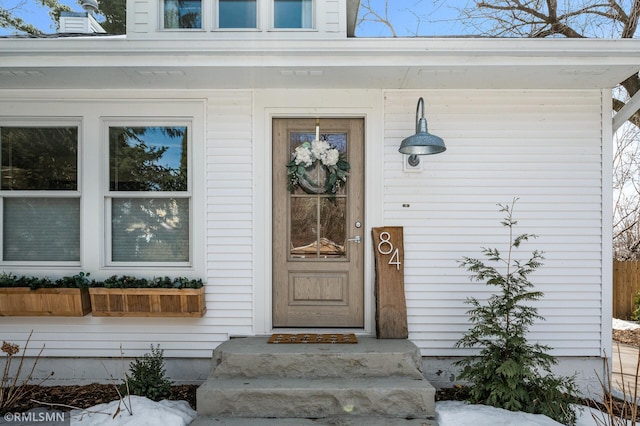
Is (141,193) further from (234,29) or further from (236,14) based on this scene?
(236,14)

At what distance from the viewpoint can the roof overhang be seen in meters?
2.85

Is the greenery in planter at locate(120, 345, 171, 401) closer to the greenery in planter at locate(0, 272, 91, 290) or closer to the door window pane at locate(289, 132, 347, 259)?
the greenery in planter at locate(0, 272, 91, 290)

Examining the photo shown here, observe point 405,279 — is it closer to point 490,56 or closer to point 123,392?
point 490,56

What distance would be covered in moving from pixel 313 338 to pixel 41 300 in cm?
222

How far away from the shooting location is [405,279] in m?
3.40

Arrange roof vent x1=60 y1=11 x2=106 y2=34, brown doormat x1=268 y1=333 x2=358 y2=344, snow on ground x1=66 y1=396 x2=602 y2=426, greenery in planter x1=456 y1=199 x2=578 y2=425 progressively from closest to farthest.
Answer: snow on ground x1=66 y1=396 x2=602 y2=426
greenery in planter x1=456 y1=199 x2=578 y2=425
brown doormat x1=268 y1=333 x2=358 y2=344
roof vent x1=60 y1=11 x2=106 y2=34

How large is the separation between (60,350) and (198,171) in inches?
77.1

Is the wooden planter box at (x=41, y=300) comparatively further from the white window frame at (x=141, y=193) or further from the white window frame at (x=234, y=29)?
the white window frame at (x=234, y=29)

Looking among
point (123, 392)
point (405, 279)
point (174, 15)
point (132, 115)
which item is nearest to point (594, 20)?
point (405, 279)

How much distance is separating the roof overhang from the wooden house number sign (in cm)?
133

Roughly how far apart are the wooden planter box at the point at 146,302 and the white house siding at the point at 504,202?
1813 mm

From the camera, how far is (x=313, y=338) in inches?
126

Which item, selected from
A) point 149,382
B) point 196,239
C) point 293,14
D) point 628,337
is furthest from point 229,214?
point 628,337

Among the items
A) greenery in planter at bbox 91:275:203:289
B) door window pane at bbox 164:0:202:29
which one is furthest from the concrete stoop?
door window pane at bbox 164:0:202:29
